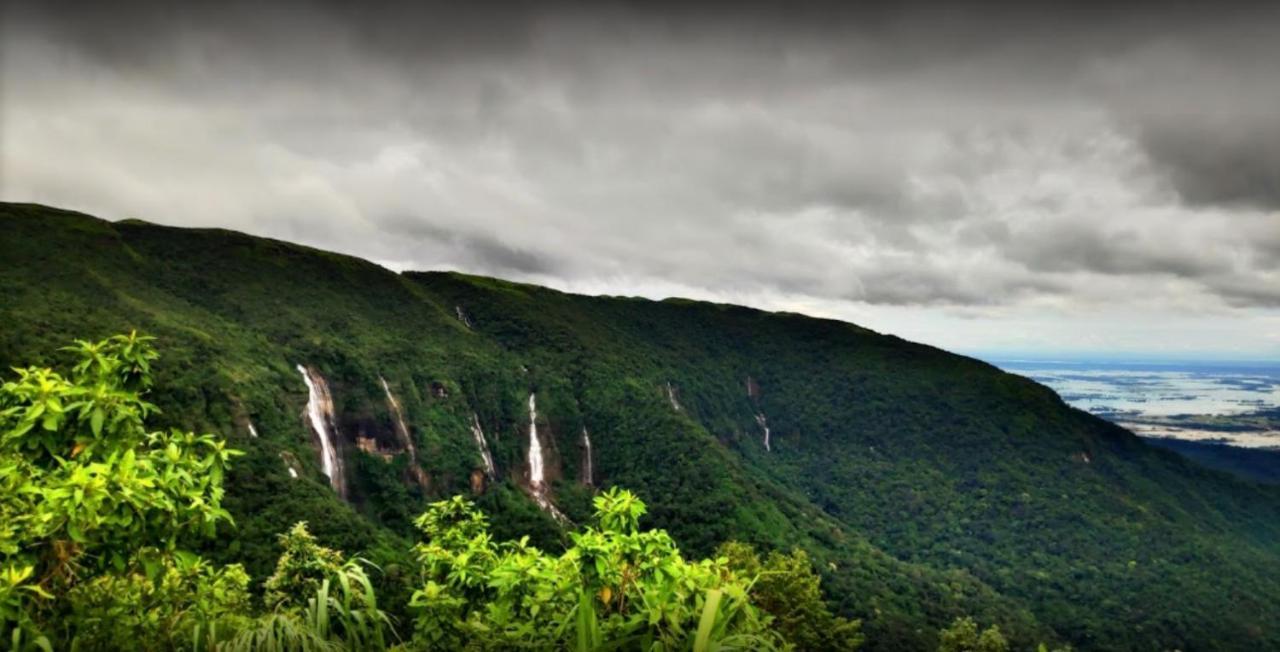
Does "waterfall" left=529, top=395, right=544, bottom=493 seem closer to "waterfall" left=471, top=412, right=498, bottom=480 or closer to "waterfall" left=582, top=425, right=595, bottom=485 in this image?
"waterfall" left=582, top=425, right=595, bottom=485

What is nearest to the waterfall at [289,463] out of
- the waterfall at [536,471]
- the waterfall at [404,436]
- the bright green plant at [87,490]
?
the waterfall at [404,436]

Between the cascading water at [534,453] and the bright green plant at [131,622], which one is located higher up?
the bright green plant at [131,622]

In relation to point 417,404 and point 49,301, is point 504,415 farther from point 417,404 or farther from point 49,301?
point 49,301

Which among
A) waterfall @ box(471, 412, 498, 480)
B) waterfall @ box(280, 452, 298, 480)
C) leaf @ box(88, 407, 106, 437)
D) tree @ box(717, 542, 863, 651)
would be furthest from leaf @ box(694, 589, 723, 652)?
waterfall @ box(471, 412, 498, 480)

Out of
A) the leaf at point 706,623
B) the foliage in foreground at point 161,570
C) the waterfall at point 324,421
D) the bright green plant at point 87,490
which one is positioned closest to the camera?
the leaf at point 706,623

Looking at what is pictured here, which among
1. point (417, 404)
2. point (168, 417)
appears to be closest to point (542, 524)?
point (417, 404)

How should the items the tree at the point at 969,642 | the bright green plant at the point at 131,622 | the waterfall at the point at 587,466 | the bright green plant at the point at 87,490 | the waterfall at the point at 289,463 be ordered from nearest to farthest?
the bright green plant at the point at 131,622 → the bright green plant at the point at 87,490 → the tree at the point at 969,642 → the waterfall at the point at 289,463 → the waterfall at the point at 587,466

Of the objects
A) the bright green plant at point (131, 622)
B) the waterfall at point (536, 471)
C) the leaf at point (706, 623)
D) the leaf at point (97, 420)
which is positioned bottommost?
the waterfall at point (536, 471)

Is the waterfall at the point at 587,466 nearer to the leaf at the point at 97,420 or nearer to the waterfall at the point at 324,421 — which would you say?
the waterfall at the point at 324,421
